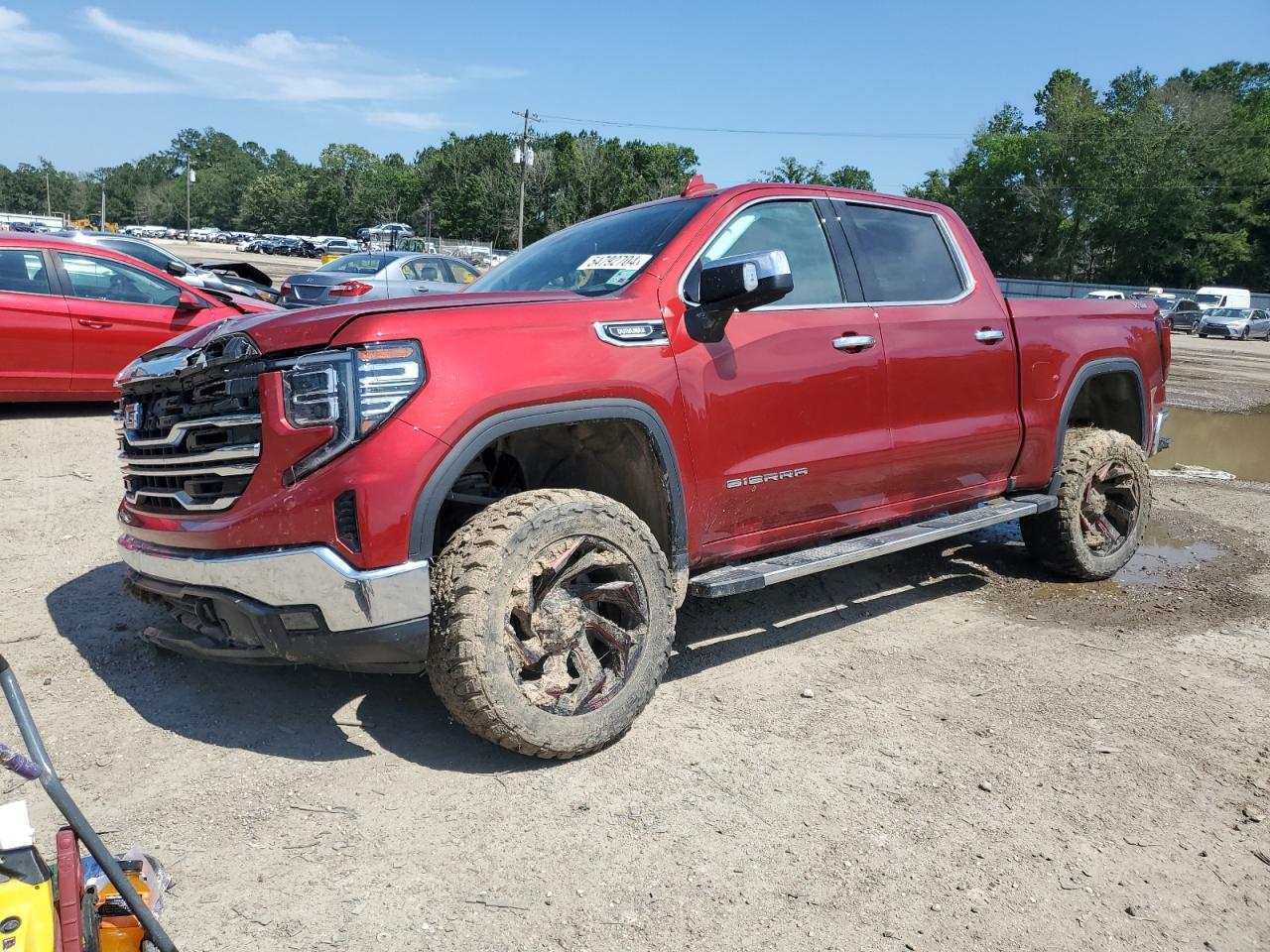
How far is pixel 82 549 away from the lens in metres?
5.36

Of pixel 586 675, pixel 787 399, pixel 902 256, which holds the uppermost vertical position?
pixel 902 256

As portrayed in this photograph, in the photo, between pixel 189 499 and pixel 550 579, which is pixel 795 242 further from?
pixel 189 499

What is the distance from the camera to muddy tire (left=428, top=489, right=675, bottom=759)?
306cm

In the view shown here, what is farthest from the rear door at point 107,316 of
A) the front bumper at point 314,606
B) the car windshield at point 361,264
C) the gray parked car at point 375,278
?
the car windshield at point 361,264

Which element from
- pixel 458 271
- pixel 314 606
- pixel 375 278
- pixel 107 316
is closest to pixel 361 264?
pixel 375 278

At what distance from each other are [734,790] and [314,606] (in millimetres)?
1470

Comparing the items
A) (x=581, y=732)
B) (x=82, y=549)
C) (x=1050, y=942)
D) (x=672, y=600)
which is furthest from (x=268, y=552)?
(x=82, y=549)

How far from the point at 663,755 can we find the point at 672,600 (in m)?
0.54

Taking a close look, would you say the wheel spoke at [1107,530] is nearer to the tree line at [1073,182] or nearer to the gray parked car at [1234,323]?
the gray parked car at [1234,323]

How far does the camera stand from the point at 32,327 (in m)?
7.93

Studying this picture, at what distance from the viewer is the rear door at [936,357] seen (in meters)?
4.45

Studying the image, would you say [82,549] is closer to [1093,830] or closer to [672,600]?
[672,600]

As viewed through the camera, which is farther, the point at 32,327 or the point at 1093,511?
the point at 32,327

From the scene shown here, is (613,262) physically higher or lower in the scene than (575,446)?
higher
